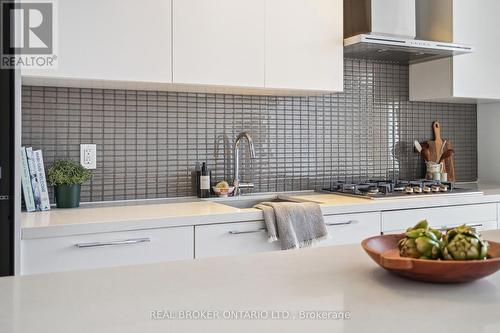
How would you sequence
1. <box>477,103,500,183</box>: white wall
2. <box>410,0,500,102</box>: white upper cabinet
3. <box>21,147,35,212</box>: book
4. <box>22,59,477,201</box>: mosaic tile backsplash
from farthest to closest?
<box>477,103,500,183</box>: white wall
<box>410,0,500,102</box>: white upper cabinet
<box>22,59,477,201</box>: mosaic tile backsplash
<box>21,147,35,212</box>: book

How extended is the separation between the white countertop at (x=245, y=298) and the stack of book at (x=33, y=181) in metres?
1.26

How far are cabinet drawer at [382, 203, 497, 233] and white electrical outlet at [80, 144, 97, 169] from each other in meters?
1.51

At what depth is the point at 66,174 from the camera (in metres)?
2.47

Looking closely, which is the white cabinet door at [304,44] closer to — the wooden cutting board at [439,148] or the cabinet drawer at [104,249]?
the cabinet drawer at [104,249]

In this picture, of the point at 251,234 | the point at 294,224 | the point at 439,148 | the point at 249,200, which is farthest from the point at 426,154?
the point at 251,234

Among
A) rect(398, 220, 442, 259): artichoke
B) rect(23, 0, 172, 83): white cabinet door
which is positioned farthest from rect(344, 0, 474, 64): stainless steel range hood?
rect(398, 220, 442, 259): artichoke

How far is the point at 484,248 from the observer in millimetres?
1116

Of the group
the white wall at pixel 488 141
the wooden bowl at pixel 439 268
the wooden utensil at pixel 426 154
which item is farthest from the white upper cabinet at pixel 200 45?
the white wall at pixel 488 141

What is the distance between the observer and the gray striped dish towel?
94.0 inches

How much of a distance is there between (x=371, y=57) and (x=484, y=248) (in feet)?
8.07

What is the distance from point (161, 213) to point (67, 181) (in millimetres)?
514

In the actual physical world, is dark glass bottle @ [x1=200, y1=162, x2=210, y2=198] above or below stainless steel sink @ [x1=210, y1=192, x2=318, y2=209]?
above

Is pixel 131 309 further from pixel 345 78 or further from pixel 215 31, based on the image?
pixel 345 78

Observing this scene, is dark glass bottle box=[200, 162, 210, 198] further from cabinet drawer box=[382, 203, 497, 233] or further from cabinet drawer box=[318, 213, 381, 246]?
cabinet drawer box=[382, 203, 497, 233]
